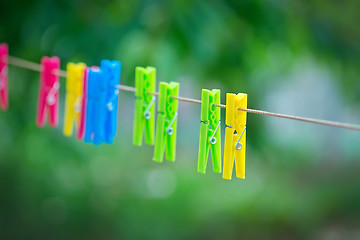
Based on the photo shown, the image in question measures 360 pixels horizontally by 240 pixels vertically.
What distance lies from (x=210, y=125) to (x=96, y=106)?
34cm

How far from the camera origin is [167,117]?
1.28 metres

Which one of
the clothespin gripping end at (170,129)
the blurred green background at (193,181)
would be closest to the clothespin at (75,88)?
the clothespin gripping end at (170,129)

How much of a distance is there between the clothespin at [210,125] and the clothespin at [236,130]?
0.13 ft

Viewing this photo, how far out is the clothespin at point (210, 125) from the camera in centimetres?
118

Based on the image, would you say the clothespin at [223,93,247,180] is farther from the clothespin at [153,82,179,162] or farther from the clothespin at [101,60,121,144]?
the clothespin at [101,60,121,144]

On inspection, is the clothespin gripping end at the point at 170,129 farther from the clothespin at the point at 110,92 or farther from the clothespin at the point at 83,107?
the clothespin at the point at 83,107

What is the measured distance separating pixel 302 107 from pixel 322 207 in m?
0.67

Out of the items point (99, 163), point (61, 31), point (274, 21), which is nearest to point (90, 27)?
point (61, 31)

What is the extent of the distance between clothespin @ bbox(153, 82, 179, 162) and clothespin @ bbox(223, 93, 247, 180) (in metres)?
0.16

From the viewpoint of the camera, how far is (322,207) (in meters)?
3.46

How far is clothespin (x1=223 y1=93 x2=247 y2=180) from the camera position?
1149 millimetres

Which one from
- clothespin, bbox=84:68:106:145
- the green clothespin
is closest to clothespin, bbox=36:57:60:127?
clothespin, bbox=84:68:106:145

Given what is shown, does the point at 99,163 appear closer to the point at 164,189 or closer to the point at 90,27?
the point at 164,189

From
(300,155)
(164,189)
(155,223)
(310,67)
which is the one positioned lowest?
(155,223)
